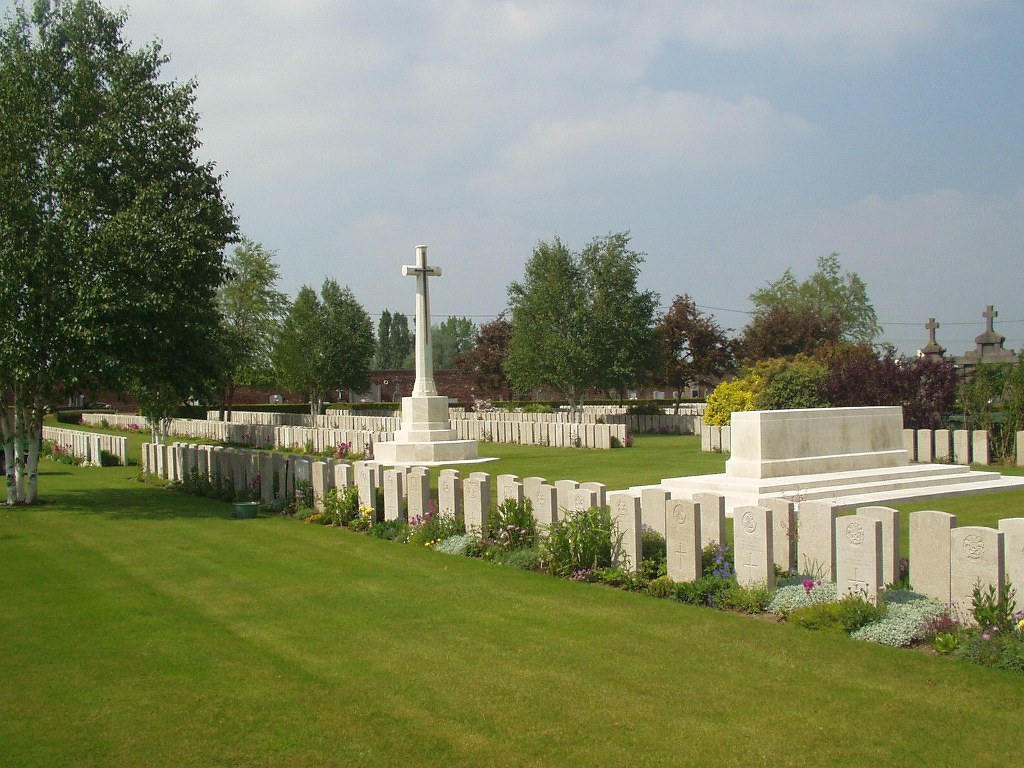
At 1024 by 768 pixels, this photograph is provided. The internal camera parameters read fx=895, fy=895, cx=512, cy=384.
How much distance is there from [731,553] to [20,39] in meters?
13.8

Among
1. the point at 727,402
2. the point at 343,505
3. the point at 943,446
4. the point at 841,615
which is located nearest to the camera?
the point at 841,615

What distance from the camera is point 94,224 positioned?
1420 cm

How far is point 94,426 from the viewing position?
139 feet

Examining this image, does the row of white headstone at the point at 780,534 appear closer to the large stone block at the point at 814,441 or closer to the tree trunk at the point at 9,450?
the large stone block at the point at 814,441

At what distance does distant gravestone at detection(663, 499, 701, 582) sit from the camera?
7.47m

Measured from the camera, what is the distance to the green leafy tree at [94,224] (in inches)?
528

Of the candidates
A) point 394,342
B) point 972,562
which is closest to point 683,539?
point 972,562

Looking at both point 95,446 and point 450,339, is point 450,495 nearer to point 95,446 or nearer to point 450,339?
point 95,446

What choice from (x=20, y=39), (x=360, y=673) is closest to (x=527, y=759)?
(x=360, y=673)

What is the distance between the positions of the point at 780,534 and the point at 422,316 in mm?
17004

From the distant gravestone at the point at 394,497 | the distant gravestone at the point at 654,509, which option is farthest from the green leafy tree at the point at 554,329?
the distant gravestone at the point at 654,509

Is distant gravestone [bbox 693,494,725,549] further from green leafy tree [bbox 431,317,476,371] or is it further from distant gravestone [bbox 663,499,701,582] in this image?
green leafy tree [bbox 431,317,476,371]

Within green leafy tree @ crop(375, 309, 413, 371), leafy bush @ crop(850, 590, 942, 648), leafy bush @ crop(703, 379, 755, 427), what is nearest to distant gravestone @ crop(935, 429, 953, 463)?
leafy bush @ crop(703, 379, 755, 427)

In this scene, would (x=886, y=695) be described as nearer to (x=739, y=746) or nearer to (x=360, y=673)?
(x=739, y=746)
